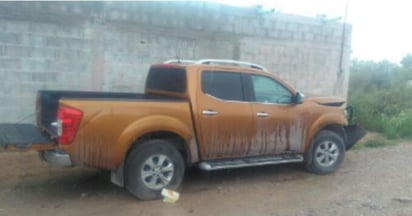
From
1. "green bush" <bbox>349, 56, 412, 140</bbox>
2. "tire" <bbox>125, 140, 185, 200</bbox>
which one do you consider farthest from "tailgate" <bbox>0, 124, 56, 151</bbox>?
"green bush" <bbox>349, 56, 412, 140</bbox>

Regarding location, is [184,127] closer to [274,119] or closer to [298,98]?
[274,119]

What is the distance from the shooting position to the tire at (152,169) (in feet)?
18.1

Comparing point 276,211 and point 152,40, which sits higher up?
point 152,40

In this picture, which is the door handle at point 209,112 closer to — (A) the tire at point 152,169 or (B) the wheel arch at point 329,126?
(A) the tire at point 152,169

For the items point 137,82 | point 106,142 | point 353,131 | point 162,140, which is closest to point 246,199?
point 162,140

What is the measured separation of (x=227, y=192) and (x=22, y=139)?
8.91 ft

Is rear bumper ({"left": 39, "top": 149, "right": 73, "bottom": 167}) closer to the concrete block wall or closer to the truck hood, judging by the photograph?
the concrete block wall

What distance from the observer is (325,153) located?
7.30 m

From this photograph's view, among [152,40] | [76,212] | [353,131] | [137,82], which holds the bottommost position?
[76,212]

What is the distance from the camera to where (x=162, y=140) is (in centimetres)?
578

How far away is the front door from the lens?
21.4ft

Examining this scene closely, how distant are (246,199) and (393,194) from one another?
Result: 2.10m

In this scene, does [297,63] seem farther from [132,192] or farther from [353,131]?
[132,192]

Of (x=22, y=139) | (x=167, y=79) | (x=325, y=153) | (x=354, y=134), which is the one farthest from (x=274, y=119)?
(x=22, y=139)
